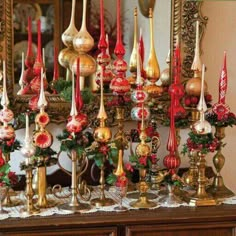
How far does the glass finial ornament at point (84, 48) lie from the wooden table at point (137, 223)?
406 millimetres

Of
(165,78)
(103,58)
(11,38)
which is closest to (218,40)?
(165,78)

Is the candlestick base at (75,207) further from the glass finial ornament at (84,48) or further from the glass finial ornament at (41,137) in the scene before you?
the glass finial ornament at (84,48)

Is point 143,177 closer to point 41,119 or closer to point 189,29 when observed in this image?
point 41,119

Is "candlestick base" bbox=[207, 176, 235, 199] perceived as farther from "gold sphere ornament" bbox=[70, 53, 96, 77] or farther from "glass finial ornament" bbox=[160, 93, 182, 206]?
"gold sphere ornament" bbox=[70, 53, 96, 77]

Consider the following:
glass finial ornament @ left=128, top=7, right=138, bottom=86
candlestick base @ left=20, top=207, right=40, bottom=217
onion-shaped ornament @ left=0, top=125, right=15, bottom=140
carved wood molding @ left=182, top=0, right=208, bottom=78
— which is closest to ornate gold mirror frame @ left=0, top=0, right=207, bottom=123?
carved wood molding @ left=182, top=0, right=208, bottom=78

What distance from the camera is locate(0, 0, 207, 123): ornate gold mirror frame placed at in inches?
60.8

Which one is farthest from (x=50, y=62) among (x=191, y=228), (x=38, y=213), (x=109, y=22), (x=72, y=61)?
(x=191, y=228)

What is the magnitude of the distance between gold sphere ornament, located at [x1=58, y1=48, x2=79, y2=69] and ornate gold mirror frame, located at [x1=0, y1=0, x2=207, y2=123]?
0.32 feet

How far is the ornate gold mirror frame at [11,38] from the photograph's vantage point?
5.07 ft

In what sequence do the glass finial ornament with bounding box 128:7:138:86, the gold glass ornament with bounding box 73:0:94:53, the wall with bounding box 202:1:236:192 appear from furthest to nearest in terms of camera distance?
the wall with bounding box 202:1:236:192 → the glass finial ornament with bounding box 128:7:138:86 → the gold glass ornament with bounding box 73:0:94:53

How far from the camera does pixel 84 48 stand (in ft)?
4.90

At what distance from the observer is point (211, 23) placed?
5.65 ft

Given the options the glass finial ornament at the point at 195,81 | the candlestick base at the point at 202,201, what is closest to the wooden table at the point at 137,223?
the candlestick base at the point at 202,201

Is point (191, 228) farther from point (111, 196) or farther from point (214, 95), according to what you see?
point (214, 95)
